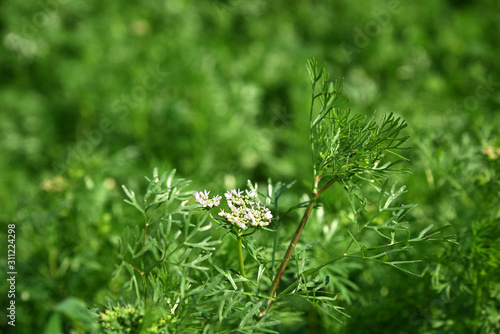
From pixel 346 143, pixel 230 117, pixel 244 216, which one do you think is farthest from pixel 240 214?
pixel 230 117

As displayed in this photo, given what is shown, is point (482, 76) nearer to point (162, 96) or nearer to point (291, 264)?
point (162, 96)

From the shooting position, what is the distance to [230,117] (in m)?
2.46

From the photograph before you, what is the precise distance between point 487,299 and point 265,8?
309 cm

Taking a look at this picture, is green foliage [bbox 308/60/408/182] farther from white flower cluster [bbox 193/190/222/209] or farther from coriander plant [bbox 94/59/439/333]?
white flower cluster [bbox 193/190/222/209]

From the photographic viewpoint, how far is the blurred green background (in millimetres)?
1248

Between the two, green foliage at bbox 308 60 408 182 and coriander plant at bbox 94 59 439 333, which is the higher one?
green foliage at bbox 308 60 408 182

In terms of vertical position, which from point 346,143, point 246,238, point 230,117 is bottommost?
point 246,238

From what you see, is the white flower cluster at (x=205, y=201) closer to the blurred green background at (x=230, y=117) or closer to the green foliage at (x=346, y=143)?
the green foliage at (x=346, y=143)

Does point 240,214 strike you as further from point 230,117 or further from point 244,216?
point 230,117

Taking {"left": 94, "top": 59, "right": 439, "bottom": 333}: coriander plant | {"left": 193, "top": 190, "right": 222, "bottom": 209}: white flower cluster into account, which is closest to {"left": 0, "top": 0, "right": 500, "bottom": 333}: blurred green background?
{"left": 94, "top": 59, "right": 439, "bottom": 333}: coriander plant

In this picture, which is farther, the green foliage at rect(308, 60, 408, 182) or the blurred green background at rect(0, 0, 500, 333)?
the blurred green background at rect(0, 0, 500, 333)

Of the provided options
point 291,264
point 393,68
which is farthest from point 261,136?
point 291,264

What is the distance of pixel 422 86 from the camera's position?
281cm

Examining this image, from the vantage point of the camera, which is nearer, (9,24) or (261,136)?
(261,136)
